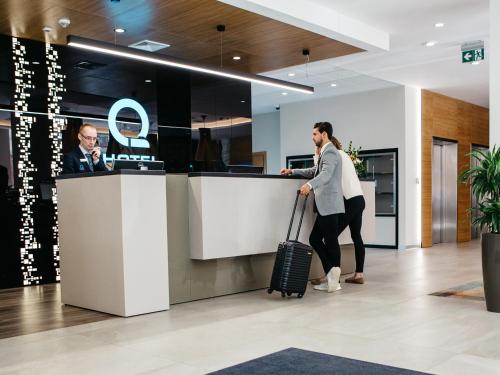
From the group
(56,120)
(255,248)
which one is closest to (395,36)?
(255,248)

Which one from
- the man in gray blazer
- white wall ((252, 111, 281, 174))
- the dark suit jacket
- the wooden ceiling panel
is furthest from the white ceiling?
the dark suit jacket

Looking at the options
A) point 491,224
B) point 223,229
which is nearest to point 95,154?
point 223,229

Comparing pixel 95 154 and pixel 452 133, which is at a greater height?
pixel 452 133

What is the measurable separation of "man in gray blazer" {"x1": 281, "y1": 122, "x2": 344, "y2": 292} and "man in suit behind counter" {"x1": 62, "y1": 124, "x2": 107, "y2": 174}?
1.95 meters

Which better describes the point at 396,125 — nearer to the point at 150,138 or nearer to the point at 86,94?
the point at 150,138

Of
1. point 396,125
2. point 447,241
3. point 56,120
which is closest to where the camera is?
point 56,120

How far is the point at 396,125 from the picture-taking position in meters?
9.77

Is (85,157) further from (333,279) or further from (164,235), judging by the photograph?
(333,279)

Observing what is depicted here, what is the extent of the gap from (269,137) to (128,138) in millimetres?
6757

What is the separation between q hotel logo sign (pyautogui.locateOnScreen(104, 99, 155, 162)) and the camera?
6820mm

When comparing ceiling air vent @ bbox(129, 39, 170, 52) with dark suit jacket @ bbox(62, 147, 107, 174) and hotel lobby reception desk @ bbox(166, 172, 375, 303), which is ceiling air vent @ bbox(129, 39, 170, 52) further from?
hotel lobby reception desk @ bbox(166, 172, 375, 303)

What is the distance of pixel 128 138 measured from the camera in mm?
7000

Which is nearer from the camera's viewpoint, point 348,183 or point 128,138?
point 348,183

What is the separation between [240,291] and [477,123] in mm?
8863
